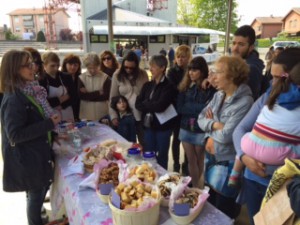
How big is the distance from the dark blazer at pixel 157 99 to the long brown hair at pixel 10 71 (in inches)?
44.2

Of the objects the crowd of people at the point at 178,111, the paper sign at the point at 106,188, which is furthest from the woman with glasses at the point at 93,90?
the paper sign at the point at 106,188

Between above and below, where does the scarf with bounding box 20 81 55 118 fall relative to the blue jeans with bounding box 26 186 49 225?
above

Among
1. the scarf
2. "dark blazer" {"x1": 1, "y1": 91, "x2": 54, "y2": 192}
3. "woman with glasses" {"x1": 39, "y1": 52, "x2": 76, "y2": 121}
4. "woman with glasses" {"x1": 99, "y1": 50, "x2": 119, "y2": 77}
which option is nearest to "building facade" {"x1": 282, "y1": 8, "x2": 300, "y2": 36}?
"woman with glasses" {"x1": 99, "y1": 50, "x2": 119, "y2": 77}

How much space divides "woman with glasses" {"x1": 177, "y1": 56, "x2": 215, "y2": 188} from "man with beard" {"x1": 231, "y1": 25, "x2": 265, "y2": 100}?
0.35m

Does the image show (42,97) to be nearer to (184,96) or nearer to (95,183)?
(95,183)

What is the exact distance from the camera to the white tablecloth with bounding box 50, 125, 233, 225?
1191 mm

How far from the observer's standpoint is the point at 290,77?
116 centimetres

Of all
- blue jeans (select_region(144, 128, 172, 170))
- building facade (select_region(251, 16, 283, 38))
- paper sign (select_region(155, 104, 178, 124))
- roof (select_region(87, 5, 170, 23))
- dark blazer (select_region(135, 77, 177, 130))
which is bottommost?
blue jeans (select_region(144, 128, 172, 170))

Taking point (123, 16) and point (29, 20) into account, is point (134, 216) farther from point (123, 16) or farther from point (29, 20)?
point (29, 20)

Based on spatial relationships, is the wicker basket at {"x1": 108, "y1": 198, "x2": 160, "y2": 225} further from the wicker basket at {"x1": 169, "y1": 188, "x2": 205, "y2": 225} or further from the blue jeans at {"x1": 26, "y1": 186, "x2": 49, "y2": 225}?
the blue jeans at {"x1": 26, "y1": 186, "x2": 49, "y2": 225}

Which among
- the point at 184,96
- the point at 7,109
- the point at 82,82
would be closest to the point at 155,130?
the point at 184,96

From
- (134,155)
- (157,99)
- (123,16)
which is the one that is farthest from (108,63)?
(123,16)

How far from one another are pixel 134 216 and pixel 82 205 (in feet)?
1.38

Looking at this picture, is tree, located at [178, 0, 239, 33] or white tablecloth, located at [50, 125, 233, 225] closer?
white tablecloth, located at [50, 125, 233, 225]
